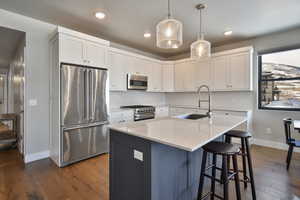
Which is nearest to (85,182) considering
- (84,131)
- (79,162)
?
(79,162)

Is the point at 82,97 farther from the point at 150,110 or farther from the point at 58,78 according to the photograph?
the point at 150,110

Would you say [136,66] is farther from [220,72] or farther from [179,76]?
[220,72]

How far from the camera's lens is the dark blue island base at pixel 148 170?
4.50 feet

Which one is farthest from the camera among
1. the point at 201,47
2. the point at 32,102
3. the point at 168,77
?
the point at 168,77

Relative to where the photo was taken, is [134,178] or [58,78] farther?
[58,78]

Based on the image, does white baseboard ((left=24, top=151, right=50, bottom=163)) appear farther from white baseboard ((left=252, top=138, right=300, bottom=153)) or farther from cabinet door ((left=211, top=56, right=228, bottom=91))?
white baseboard ((left=252, top=138, right=300, bottom=153))

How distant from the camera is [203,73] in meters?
4.57

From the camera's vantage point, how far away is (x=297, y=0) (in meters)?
2.42

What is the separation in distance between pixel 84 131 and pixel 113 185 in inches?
60.8

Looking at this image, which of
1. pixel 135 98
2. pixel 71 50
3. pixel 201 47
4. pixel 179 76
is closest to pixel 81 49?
pixel 71 50

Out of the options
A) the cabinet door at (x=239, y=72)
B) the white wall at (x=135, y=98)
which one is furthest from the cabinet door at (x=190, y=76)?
the white wall at (x=135, y=98)

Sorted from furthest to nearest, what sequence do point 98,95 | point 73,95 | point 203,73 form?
point 203,73 → point 98,95 → point 73,95

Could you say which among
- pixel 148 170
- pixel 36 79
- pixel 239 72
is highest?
pixel 239 72

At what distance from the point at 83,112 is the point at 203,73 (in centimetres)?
346
